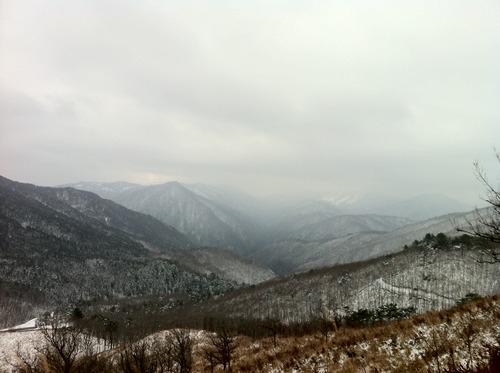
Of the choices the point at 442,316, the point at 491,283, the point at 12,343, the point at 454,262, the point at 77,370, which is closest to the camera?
the point at 442,316

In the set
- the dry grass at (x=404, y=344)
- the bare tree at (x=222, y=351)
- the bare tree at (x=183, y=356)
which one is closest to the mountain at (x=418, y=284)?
the bare tree at (x=222, y=351)

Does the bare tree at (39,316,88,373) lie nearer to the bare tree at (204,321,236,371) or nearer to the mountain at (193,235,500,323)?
the bare tree at (204,321,236,371)

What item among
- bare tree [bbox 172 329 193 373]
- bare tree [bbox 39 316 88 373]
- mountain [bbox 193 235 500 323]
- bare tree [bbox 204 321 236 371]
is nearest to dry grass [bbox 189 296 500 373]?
bare tree [bbox 39 316 88 373]

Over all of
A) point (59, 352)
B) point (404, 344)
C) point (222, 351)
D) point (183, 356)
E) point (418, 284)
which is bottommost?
point (418, 284)

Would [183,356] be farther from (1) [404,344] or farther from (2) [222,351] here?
(1) [404,344]

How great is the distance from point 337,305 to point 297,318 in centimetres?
2395

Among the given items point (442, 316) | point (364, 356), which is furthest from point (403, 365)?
point (442, 316)

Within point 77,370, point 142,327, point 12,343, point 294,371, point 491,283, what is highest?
point 294,371

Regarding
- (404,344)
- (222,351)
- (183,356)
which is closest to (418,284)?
(222,351)

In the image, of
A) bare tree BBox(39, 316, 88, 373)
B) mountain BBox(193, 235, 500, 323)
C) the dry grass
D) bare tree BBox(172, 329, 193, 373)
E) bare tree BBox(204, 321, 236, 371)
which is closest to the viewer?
the dry grass

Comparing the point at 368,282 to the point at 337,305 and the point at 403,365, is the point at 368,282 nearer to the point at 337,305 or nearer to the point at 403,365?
the point at 337,305

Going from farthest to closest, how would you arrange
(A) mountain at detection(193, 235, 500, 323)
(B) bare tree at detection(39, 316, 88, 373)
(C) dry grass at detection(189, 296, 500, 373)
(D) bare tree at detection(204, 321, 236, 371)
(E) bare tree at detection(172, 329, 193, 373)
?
(A) mountain at detection(193, 235, 500, 323), (D) bare tree at detection(204, 321, 236, 371), (E) bare tree at detection(172, 329, 193, 373), (B) bare tree at detection(39, 316, 88, 373), (C) dry grass at detection(189, 296, 500, 373)

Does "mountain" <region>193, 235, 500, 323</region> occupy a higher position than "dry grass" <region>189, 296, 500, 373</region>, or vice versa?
"dry grass" <region>189, 296, 500, 373</region>

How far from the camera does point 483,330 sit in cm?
1182
